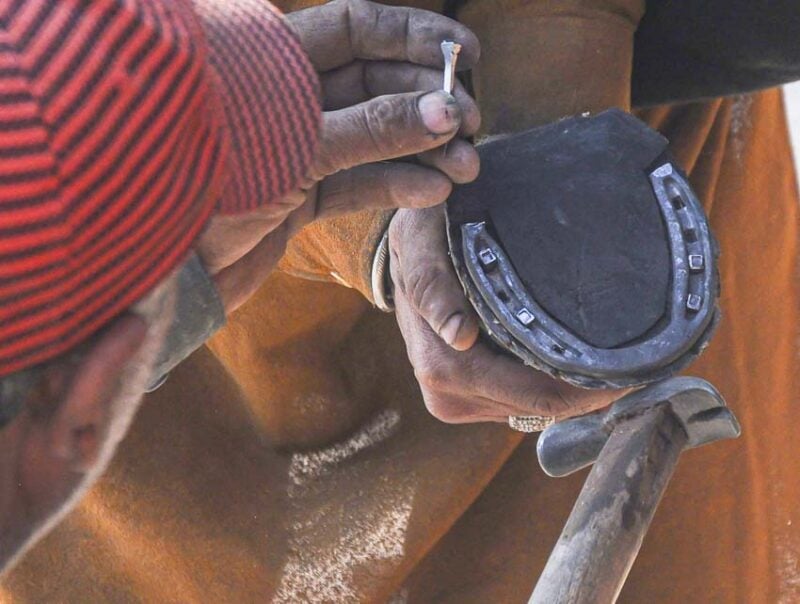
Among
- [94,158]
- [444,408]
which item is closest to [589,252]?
[444,408]

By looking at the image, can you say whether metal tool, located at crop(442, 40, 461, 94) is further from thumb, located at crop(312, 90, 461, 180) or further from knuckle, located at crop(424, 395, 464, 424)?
knuckle, located at crop(424, 395, 464, 424)

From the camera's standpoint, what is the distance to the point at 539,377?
1150mm

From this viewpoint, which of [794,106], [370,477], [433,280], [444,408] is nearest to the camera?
[433,280]

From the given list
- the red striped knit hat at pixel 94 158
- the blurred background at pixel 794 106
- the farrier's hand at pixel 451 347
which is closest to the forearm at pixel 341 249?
the farrier's hand at pixel 451 347

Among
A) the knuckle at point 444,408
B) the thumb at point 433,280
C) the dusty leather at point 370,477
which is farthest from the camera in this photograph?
the dusty leather at point 370,477

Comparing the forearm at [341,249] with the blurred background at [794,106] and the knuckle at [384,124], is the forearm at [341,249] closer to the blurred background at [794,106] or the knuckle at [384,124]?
the knuckle at [384,124]

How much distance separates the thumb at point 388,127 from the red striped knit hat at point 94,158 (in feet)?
1.00

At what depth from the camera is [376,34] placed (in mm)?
1084

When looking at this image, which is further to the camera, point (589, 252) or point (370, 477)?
point (370, 477)

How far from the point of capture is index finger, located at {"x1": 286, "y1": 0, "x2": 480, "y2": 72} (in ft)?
3.51

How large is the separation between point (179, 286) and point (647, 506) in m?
0.46

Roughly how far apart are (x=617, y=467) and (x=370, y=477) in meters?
0.47

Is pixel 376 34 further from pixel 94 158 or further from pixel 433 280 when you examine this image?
pixel 94 158

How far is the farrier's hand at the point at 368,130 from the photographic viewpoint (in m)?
1.00
